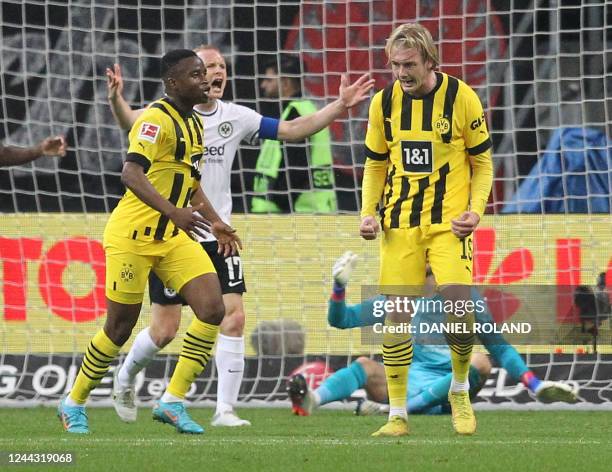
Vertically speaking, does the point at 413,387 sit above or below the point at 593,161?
below

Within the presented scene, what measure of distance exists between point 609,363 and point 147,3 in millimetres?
4664

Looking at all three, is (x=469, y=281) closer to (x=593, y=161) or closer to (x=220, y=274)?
(x=220, y=274)

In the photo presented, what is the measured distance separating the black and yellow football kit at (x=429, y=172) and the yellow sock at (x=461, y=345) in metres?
0.19

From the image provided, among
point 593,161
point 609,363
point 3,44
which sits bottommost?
point 609,363

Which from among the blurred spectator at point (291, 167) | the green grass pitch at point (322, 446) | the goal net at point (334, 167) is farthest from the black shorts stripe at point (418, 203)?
the blurred spectator at point (291, 167)

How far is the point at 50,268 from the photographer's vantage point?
1061 cm

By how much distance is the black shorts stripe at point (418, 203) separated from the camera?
22.9 feet

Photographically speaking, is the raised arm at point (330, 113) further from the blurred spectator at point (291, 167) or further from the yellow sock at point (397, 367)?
the blurred spectator at point (291, 167)

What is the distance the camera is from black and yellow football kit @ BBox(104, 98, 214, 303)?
7.03 meters

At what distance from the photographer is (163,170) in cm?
707

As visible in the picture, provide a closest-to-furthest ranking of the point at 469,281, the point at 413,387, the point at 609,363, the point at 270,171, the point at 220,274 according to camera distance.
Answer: the point at 469,281
the point at 220,274
the point at 413,387
the point at 609,363
the point at 270,171

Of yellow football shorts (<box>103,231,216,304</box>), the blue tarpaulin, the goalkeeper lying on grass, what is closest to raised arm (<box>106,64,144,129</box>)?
yellow football shorts (<box>103,231,216,304</box>)

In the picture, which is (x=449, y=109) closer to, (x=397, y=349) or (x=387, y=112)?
(x=387, y=112)

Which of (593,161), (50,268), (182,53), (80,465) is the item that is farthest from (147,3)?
(80,465)
